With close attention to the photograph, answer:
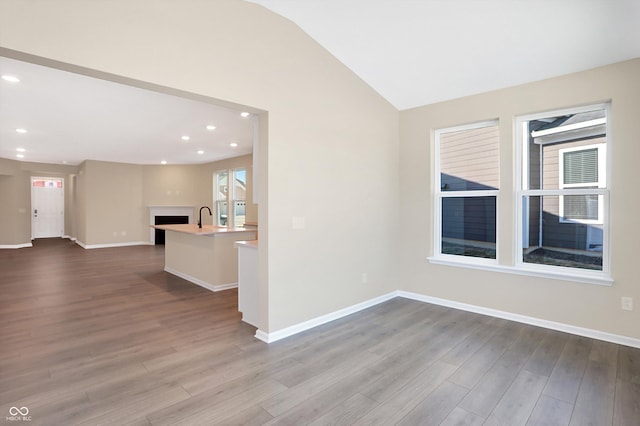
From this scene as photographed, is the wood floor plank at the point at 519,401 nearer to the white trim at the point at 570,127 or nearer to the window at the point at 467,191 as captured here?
the window at the point at 467,191

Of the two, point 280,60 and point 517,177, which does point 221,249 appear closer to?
point 280,60

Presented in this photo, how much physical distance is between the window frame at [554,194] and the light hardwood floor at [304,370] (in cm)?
61

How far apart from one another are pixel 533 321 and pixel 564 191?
1.43 meters

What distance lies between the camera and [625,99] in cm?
298

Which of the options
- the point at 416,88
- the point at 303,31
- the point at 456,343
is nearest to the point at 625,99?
the point at 416,88

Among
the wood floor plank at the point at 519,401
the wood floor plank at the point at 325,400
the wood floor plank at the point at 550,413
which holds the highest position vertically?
the wood floor plank at the point at 325,400

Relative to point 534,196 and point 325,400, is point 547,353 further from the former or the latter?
point 325,400

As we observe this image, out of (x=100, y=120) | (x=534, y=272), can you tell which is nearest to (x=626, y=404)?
(x=534, y=272)

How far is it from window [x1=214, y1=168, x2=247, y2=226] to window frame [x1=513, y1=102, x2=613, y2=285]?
22.1 ft

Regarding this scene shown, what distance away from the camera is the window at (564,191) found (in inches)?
127

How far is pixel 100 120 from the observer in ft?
16.8

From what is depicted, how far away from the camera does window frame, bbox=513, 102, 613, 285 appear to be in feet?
10.3

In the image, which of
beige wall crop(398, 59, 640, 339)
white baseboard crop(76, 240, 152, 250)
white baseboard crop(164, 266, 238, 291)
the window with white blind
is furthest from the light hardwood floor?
white baseboard crop(76, 240, 152, 250)

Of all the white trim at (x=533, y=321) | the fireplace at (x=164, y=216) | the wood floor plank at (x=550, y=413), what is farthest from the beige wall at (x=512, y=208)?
the fireplace at (x=164, y=216)
